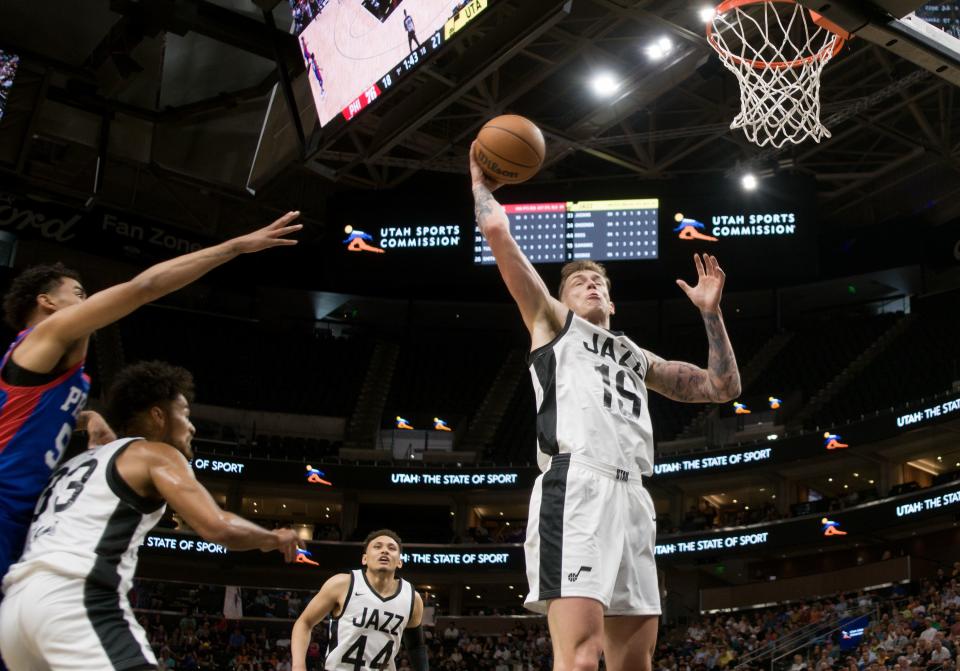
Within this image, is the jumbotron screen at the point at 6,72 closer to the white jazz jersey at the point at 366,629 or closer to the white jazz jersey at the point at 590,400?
the white jazz jersey at the point at 366,629

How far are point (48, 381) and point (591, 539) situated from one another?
2.04 metres

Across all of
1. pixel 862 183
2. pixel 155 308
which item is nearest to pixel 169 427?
pixel 862 183

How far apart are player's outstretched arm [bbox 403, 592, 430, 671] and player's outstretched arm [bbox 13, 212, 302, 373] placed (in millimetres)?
4381

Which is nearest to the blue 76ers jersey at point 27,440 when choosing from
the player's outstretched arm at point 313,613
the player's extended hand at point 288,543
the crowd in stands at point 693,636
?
the player's extended hand at point 288,543

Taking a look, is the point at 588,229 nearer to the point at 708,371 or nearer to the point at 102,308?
the point at 708,371

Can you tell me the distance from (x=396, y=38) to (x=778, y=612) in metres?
17.4

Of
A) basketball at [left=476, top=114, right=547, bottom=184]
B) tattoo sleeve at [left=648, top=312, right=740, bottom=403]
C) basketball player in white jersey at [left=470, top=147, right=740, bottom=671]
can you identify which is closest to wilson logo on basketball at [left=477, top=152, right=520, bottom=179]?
basketball at [left=476, top=114, right=547, bottom=184]

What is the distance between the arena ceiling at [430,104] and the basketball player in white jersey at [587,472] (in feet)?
33.6

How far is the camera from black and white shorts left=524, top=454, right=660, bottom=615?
391cm

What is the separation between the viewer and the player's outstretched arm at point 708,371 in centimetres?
473

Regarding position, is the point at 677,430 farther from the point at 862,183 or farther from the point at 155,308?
the point at 155,308

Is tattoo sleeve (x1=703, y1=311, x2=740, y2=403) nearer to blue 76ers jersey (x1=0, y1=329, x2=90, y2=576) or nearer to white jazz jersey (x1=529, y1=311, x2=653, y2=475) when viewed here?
white jazz jersey (x1=529, y1=311, x2=653, y2=475)

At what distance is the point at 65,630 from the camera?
3227 mm

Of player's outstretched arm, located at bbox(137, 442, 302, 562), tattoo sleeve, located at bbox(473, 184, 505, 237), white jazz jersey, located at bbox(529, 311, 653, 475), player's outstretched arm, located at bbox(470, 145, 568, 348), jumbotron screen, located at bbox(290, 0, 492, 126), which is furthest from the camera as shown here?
jumbotron screen, located at bbox(290, 0, 492, 126)
